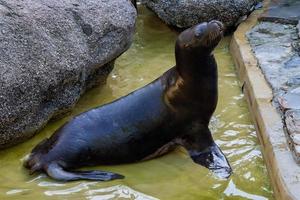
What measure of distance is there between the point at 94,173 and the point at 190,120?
833 mm

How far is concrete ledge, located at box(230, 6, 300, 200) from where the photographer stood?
3896 mm

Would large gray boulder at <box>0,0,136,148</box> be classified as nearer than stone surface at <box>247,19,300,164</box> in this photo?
No

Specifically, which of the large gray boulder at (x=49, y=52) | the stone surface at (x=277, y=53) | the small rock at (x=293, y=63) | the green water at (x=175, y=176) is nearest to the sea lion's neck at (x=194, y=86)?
the green water at (x=175, y=176)

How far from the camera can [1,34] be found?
191 inches

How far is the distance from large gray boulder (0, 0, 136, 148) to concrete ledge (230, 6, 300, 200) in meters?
1.28

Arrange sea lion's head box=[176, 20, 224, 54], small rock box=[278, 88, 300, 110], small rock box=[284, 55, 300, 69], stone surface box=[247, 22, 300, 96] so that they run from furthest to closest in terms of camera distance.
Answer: small rock box=[284, 55, 300, 69]
stone surface box=[247, 22, 300, 96]
small rock box=[278, 88, 300, 110]
sea lion's head box=[176, 20, 224, 54]

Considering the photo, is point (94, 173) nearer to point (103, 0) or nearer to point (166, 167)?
point (166, 167)

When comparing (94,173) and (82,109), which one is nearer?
(94,173)

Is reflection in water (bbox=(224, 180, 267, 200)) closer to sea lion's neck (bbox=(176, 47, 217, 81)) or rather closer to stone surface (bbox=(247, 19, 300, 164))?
stone surface (bbox=(247, 19, 300, 164))

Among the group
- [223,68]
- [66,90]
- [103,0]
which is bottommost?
[223,68]

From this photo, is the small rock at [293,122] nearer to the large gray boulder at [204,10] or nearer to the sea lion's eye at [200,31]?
the sea lion's eye at [200,31]

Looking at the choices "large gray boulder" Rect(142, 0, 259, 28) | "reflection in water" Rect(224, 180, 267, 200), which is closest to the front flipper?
"reflection in water" Rect(224, 180, 267, 200)

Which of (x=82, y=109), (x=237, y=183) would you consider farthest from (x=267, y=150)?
(x=82, y=109)

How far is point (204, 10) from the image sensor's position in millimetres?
7523
